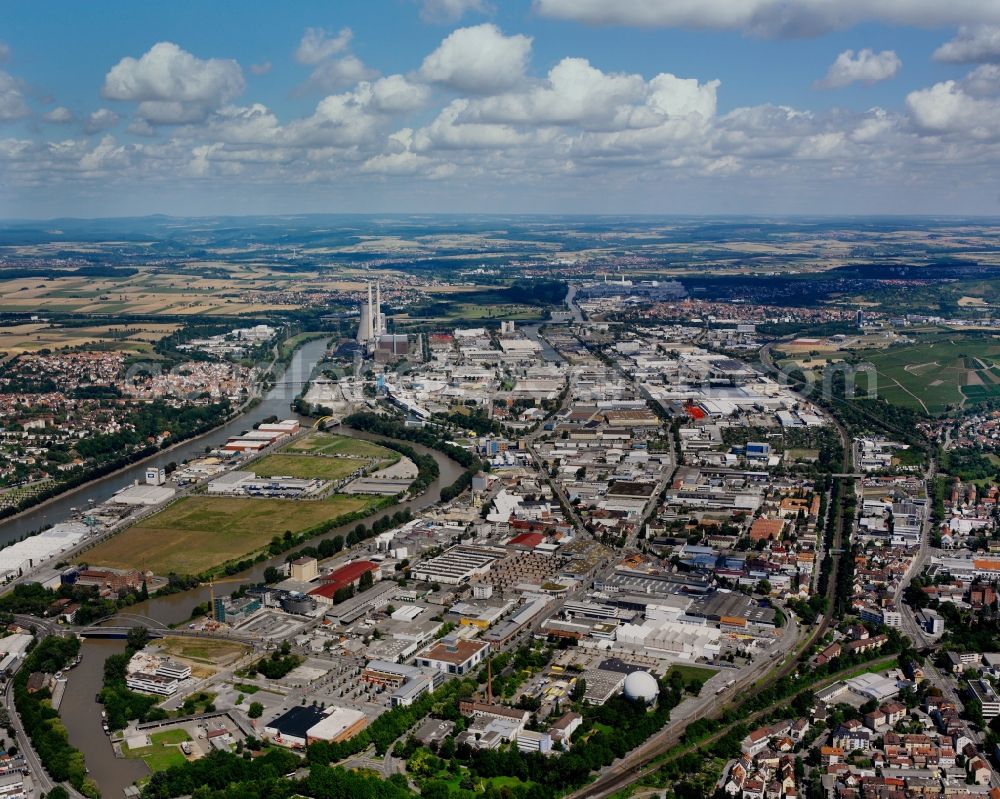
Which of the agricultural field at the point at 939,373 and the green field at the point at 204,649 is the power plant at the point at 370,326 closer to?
the agricultural field at the point at 939,373

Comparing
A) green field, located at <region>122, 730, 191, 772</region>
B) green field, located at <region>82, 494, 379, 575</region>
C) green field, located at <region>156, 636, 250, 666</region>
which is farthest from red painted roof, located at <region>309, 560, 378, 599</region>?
green field, located at <region>122, 730, 191, 772</region>

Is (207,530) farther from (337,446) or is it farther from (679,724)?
(679,724)

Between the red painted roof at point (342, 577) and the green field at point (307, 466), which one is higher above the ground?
the green field at point (307, 466)

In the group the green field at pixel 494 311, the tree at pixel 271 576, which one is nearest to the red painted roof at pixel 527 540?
the tree at pixel 271 576

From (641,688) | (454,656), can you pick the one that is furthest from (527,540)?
(641,688)

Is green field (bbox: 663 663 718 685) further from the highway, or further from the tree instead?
the tree
